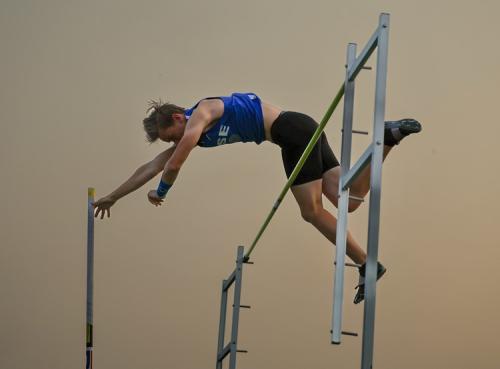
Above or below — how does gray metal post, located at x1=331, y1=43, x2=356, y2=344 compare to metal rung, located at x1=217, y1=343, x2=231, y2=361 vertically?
above

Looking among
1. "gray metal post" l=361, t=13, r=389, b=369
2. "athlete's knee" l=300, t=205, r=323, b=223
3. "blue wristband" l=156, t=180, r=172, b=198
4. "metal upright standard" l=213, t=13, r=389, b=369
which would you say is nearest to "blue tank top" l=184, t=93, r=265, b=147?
"blue wristband" l=156, t=180, r=172, b=198

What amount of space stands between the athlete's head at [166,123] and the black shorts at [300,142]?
38 cm

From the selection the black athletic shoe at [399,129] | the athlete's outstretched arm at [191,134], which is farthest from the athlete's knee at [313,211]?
the black athletic shoe at [399,129]

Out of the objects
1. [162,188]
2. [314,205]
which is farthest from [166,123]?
[314,205]

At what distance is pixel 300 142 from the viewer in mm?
3613

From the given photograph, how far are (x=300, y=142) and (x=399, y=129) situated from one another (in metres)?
0.89

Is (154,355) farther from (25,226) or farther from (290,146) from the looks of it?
(290,146)

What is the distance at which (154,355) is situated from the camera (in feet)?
18.6

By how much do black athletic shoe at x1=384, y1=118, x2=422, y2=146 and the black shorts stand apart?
2.53ft

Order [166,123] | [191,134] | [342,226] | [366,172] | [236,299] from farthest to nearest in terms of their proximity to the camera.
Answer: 1. [236,299]
2. [166,123]
3. [191,134]
4. [366,172]
5. [342,226]

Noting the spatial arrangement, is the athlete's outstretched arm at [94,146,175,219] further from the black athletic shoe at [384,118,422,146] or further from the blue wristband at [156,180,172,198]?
the black athletic shoe at [384,118,422,146]

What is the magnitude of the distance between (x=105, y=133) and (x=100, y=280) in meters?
0.94

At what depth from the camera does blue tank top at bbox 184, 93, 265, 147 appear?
3609 millimetres

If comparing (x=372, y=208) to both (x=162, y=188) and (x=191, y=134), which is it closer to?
(x=191, y=134)
